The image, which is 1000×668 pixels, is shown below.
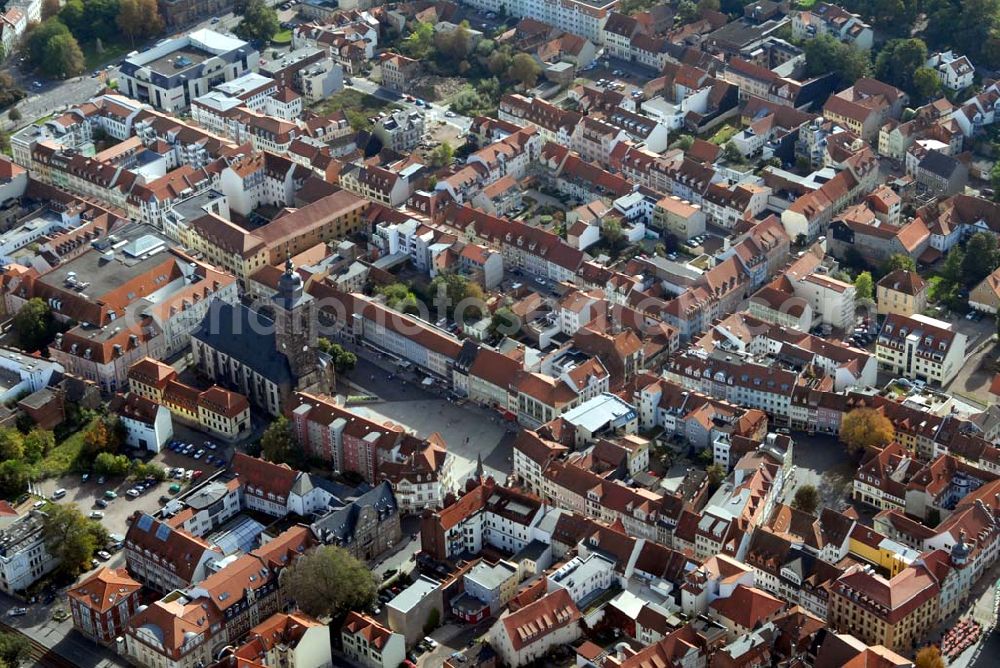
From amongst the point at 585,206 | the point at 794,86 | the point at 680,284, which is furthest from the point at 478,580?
the point at 794,86

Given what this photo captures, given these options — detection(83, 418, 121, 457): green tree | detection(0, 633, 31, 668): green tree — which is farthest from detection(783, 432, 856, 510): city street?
detection(0, 633, 31, 668): green tree

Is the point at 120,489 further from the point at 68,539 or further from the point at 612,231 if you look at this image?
the point at 612,231

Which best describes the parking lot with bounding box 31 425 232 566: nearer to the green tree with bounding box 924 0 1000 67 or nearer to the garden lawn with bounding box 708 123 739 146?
the garden lawn with bounding box 708 123 739 146

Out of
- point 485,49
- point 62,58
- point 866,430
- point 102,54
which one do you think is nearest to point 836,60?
point 485,49

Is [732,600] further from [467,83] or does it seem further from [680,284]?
[467,83]

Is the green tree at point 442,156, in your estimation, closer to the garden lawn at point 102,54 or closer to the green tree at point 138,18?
the garden lawn at point 102,54

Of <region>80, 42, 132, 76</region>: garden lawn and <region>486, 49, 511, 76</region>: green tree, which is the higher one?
<region>486, 49, 511, 76</region>: green tree
